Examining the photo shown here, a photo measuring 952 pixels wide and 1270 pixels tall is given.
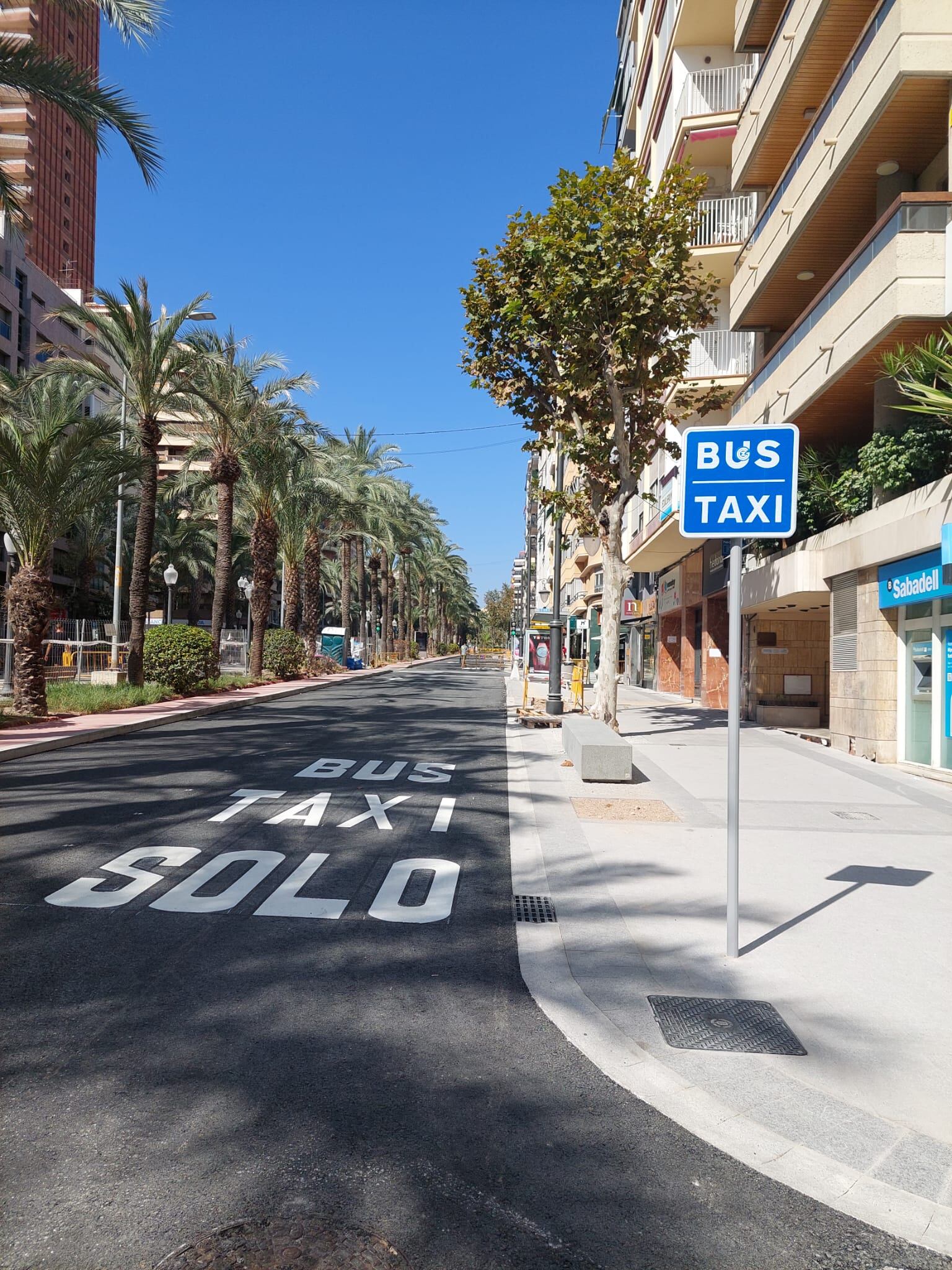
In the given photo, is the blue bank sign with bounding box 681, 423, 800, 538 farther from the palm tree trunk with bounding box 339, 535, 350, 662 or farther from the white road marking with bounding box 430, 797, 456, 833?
the palm tree trunk with bounding box 339, 535, 350, 662

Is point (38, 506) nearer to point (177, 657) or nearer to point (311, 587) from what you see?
point (177, 657)

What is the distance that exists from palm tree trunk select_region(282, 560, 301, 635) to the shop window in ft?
78.7

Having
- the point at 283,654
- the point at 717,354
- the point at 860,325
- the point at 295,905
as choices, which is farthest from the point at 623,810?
the point at 283,654

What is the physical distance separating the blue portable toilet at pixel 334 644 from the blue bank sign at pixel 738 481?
41.8m

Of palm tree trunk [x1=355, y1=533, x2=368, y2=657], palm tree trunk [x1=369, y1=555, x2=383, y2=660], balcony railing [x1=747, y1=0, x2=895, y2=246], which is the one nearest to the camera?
balcony railing [x1=747, y1=0, x2=895, y2=246]

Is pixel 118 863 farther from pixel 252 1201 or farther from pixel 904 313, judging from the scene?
pixel 904 313

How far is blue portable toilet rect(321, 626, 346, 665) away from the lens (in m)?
46.2

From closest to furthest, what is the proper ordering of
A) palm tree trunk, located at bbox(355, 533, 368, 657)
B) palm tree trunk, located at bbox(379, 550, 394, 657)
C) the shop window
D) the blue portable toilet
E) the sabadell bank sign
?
the sabadell bank sign < the shop window < the blue portable toilet < palm tree trunk, located at bbox(355, 533, 368, 657) < palm tree trunk, located at bbox(379, 550, 394, 657)

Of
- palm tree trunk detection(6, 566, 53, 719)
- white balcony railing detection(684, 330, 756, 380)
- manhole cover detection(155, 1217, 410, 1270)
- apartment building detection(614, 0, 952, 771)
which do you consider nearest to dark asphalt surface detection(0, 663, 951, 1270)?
manhole cover detection(155, 1217, 410, 1270)

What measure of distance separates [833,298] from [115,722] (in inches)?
546

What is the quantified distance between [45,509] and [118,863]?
40.7 feet

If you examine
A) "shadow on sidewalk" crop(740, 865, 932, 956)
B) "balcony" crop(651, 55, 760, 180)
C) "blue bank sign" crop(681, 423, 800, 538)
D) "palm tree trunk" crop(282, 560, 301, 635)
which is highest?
"balcony" crop(651, 55, 760, 180)

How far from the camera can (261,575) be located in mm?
31453

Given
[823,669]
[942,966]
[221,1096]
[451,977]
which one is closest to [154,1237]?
[221,1096]
